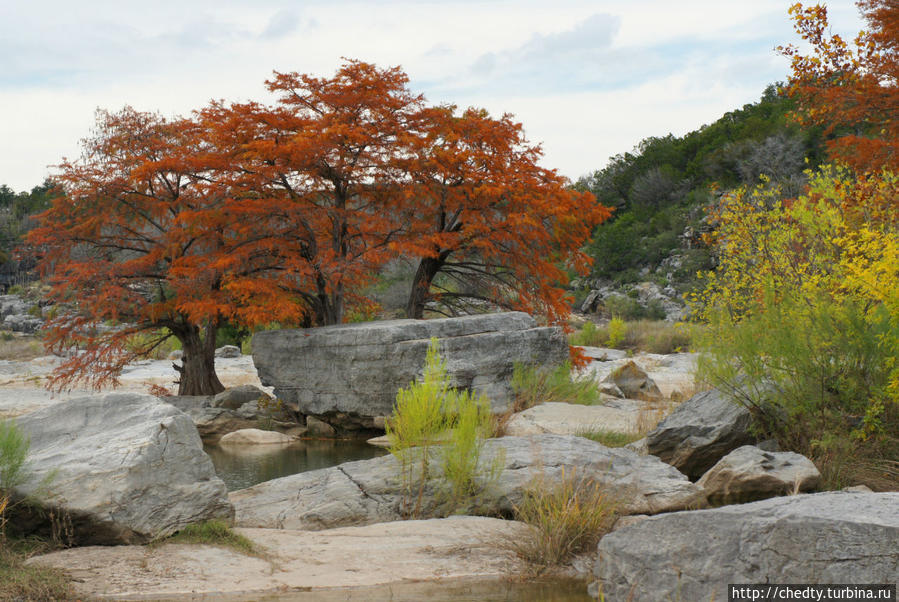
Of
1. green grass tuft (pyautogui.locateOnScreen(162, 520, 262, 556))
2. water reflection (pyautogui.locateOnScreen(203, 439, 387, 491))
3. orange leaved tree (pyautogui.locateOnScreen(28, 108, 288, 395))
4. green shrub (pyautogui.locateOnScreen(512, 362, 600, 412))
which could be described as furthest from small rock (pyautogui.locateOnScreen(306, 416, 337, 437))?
green grass tuft (pyautogui.locateOnScreen(162, 520, 262, 556))

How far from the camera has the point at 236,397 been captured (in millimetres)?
15414

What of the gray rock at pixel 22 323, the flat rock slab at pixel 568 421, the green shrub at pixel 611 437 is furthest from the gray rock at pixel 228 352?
the green shrub at pixel 611 437

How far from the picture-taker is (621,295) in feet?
103

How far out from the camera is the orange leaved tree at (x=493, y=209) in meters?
14.5

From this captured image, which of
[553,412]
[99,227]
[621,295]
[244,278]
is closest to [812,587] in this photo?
[553,412]

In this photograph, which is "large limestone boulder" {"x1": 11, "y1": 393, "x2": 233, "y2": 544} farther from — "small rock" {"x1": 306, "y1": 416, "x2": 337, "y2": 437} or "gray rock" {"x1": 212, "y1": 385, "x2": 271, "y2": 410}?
"gray rock" {"x1": 212, "y1": 385, "x2": 271, "y2": 410}

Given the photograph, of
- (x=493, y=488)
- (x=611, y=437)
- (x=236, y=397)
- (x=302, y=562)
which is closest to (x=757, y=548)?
(x=302, y=562)

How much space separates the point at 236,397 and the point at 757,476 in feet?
35.9

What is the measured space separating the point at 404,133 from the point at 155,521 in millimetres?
9889

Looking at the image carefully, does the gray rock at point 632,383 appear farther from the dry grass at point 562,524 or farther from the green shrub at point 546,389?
the dry grass at point 562,524

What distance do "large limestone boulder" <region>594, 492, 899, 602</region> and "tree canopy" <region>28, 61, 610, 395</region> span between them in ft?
31.0

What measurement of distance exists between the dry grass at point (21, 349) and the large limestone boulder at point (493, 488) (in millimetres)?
19187

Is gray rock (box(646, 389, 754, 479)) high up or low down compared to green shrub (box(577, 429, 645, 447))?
up

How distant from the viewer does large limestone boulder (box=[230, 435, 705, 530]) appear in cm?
→ 696
